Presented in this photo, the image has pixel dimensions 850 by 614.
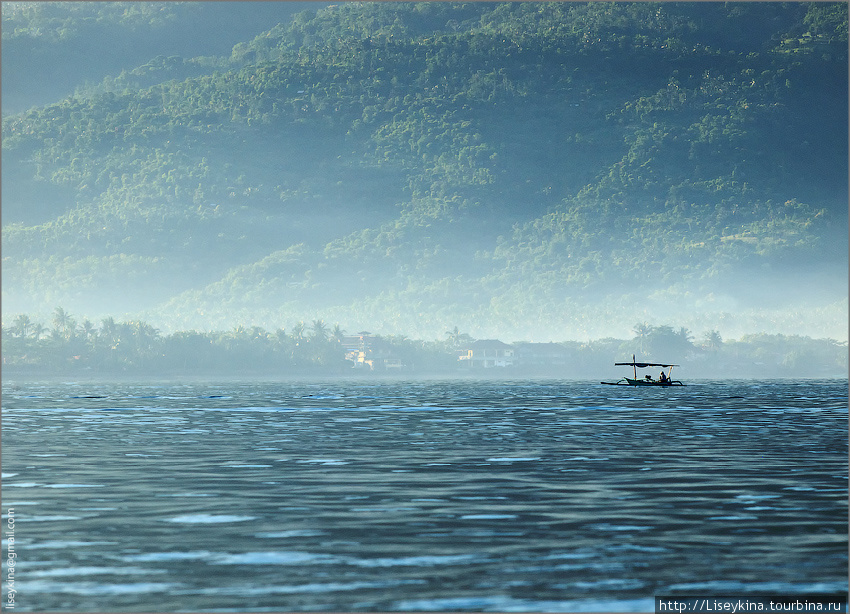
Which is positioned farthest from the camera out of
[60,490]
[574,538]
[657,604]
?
[60,490]

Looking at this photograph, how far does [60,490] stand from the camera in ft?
132

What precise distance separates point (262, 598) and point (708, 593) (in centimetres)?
902

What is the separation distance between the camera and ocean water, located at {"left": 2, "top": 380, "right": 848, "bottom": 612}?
77.8ft

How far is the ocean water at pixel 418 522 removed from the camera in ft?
77.8

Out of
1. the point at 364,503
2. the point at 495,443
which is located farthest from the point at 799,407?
the point at 364,503

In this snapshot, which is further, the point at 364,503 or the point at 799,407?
the point at 799,407

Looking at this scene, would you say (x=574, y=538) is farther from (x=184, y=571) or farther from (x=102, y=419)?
(x=102, y=419)

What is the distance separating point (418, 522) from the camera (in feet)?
105

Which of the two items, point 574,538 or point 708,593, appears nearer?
point 708,593

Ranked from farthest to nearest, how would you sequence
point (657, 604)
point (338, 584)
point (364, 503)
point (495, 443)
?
point (495, 443) → point (364, 503) → point (338, 584) → point (657, 604)

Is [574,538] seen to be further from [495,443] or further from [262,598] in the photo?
[495,443]

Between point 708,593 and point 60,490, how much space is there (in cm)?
2514

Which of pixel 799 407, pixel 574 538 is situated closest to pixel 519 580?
pixel 574 538

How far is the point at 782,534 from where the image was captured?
29828 mm
